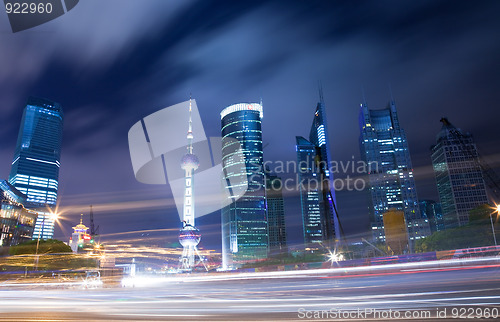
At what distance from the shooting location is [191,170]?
183 meters

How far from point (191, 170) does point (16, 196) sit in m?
85.0

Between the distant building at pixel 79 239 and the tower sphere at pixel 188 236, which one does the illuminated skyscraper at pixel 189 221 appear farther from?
the distant building at pixel 79 239

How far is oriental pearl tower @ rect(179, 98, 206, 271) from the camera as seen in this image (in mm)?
168250

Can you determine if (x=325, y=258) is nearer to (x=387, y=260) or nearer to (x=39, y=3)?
(x=387, y=260)

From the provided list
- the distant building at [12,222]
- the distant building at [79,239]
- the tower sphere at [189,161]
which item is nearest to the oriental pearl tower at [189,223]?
the tower sphere at [189,161]

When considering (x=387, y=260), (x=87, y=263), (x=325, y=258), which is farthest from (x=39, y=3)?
(x=325, y=258)

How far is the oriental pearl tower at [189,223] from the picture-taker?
168 metres

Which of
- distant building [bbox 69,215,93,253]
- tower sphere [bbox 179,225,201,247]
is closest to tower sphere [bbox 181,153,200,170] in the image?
tower sphere [bbox 179,225,201,247]

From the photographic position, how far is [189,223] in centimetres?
17162

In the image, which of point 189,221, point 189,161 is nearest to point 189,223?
point 189,221

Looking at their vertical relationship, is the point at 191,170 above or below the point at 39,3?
above

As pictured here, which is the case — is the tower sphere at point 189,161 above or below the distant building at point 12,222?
above

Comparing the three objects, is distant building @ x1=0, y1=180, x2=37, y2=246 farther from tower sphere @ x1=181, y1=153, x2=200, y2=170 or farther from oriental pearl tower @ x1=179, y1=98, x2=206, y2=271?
tower sphere @ x1=181, y1=153, x2=200, y2=170

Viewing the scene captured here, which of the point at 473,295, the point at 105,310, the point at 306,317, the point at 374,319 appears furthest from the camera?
the point at 105,310
